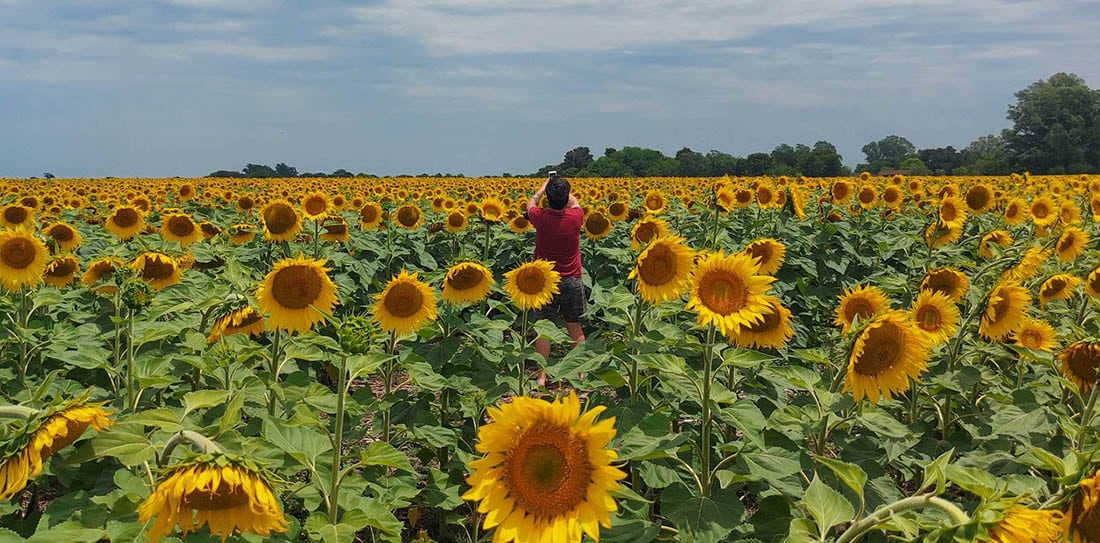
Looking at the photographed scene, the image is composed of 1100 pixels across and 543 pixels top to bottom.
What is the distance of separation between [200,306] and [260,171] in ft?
151

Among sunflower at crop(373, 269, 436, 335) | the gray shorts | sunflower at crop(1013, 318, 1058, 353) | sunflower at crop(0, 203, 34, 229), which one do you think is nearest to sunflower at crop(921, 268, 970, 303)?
sunflower at crop(1013, 318, 1058, 353)

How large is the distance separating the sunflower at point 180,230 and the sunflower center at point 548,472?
291 inches

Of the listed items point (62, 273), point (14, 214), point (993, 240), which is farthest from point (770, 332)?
point (14, 214)

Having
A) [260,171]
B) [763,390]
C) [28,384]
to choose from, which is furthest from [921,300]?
[260,171]

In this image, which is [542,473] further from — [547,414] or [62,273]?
Answer: [62,273]

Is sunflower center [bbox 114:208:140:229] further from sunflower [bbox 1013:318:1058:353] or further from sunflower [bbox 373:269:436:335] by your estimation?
sunflower [bbox 1013:318:1058:353]

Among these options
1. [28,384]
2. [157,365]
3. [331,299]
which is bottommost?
[28,384]

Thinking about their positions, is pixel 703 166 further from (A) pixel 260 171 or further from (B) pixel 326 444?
(B) pixel 326 444

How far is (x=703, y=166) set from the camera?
4950cm

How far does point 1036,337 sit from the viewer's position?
438cm

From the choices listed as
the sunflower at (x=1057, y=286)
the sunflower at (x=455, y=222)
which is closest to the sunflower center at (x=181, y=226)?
the sunflower at (x=455, y=222)

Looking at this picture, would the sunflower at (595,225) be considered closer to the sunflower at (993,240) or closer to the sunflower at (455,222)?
the sunflower at (455,222)

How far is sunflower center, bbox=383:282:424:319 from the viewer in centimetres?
420

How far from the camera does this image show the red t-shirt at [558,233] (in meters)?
7.34
